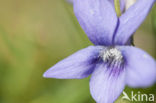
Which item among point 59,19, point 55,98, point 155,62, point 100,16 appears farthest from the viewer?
point 59,19

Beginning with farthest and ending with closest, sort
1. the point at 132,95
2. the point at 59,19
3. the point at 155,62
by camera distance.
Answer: the point at 59,19, the point at 132,95, the point at 155,62

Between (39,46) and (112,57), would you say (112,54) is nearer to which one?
(112,57)

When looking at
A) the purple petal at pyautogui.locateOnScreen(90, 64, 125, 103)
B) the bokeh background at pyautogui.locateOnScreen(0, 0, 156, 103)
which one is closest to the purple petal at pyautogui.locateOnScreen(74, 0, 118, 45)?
the purple petal at pyautogui.locateOnScreen(90, 64, 125, 103)

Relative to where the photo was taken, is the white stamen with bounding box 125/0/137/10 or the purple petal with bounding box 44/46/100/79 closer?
the purple petal with bounding box 44/46/100/79

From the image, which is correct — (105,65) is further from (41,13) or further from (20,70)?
(41,13)

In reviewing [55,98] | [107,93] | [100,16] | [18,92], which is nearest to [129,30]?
[100,16]

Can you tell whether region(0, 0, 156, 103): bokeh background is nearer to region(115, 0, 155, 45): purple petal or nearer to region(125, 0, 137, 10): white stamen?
region(125, 0, 137, 10): white stamen

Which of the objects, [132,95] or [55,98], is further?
[55,98]
